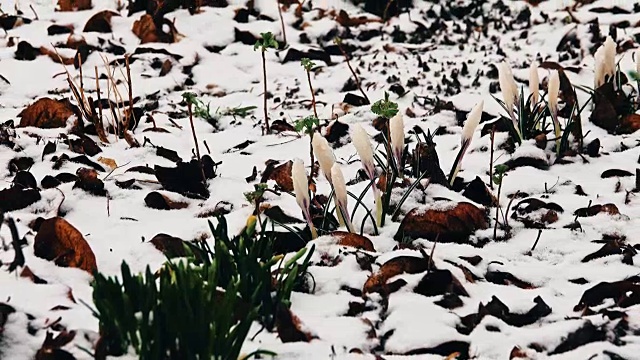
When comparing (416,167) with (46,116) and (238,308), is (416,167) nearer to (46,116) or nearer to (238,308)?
(238,308)

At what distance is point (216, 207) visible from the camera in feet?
9.23

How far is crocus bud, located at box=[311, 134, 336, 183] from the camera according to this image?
2373 mm

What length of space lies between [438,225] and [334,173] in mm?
444

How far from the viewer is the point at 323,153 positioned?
2.40m

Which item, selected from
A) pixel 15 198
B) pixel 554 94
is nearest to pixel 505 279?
pixel 554 94

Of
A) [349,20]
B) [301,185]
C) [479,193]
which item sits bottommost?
[349,20]

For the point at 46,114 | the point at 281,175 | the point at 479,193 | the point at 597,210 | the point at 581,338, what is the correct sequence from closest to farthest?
the point at 581,338 < the point at 597,210 < the point at 479,193 < the point at 281,175 < the point at 46,114

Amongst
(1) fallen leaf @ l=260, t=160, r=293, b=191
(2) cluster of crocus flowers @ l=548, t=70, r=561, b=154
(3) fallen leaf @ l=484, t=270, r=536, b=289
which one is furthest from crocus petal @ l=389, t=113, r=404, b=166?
(2) cluster of crocus flowers @ l=548, t=70, r=561, b=154

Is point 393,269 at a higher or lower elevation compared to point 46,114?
higher

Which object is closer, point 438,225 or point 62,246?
point 62,246

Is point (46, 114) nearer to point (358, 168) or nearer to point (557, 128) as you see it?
point (358, 168)

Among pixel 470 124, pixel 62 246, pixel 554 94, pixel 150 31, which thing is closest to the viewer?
pixel 62 246

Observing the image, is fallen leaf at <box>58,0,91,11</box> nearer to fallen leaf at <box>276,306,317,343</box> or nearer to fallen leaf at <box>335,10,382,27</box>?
fallen leaf at <box>335,10,382,27</box>

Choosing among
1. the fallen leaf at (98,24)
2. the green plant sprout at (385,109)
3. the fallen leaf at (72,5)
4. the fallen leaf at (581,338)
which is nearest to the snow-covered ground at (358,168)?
the fallen leaf at (581,338)
